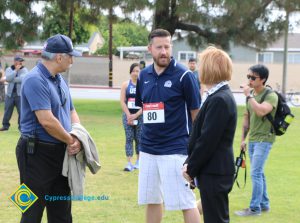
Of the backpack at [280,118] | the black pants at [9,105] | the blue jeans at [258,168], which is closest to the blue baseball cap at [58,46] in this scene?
the backpack at [280,118]

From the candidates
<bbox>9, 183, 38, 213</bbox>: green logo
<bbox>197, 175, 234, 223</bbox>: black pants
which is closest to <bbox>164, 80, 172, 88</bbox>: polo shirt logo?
<bbox>197, 175, 234, 223</bbox>: black pants

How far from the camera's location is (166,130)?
506 cm

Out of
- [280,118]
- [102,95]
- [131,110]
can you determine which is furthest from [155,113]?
[102,95]

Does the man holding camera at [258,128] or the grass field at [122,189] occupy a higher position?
the man holding camera at [258,128]

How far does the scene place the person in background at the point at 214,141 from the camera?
412cm

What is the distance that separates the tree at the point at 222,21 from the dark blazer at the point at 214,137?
538 inches

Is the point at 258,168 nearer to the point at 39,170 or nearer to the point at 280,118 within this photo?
the point at 280,118

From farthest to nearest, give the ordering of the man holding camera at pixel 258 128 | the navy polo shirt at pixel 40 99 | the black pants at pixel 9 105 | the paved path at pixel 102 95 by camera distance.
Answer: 1. the paved path at pixel 102 95
2. the black pants at pixel 9 105
3. the man holding camera at pixel 258 128
4. the navy polo shirt at pixel 40 99

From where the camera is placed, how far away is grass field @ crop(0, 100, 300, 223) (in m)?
6.36

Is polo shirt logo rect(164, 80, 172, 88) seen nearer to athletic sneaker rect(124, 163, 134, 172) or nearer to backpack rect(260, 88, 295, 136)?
backpack rect(260, 88, 295, 136)

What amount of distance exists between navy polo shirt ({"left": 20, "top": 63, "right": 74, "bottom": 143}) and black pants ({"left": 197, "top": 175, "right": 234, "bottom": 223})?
125 cm

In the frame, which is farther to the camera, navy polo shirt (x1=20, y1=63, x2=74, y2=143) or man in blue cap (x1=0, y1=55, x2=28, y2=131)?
man in blue cap (x1=0, y1=55, x2=28, y2=131)

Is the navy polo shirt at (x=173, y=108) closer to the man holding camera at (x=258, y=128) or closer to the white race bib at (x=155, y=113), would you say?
the white race bib at (x=155, y=113)

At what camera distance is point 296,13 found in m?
20.1
